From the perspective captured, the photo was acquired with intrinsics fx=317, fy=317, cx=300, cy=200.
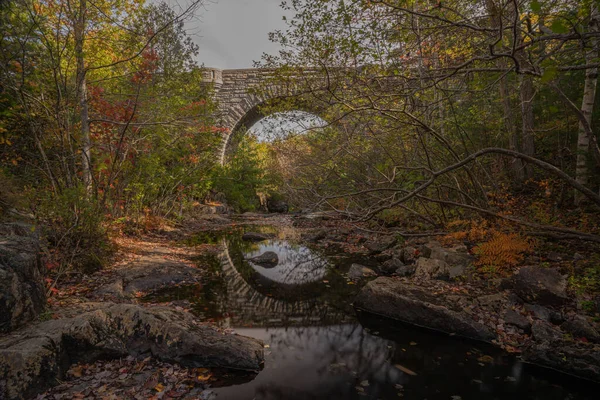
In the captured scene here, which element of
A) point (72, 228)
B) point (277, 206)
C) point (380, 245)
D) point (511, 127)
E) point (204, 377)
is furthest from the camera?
point (277, 206)

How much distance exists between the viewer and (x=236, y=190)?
18.4 metres

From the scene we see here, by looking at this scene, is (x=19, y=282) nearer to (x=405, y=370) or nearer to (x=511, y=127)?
(x=405, y=370)

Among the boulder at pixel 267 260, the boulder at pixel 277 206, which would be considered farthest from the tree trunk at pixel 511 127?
the boulder at pixel 277 206

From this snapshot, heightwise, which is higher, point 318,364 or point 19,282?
point 19,282

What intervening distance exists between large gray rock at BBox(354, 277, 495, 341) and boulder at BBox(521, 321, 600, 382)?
49cm

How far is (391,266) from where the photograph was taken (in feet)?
20.9

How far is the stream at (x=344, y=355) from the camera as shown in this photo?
291cm

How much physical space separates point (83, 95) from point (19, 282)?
14.5 ft

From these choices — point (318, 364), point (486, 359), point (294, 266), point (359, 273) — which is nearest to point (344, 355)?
point (318, 364)

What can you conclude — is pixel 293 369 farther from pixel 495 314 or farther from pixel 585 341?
pixel 585 341

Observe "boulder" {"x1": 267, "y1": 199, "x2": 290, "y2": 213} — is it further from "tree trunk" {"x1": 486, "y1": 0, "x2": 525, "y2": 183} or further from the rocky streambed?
the rocky streambed

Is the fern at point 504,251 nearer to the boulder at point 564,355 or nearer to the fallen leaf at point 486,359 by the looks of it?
the boulder at point 564,355

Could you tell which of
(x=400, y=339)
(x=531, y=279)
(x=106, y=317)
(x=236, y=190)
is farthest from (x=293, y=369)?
(x=236, y=190)

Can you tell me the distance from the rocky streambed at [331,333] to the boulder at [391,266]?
0.24 metres
